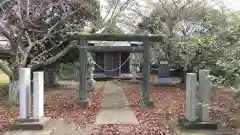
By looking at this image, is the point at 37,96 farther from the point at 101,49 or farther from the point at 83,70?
the point at 101,49

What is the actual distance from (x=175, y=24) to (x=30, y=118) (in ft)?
39.6

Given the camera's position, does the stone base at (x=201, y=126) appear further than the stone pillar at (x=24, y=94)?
No

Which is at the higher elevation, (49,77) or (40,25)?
(40,25)

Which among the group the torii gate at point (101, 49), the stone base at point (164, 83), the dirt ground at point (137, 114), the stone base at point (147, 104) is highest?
the torii gate at point (101, 49)

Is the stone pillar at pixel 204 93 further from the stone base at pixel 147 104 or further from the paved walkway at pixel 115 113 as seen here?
the stone base at pixel 147 104

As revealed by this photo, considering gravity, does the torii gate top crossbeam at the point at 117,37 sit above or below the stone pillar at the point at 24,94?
above

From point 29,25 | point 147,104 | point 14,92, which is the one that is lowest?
point 147,104

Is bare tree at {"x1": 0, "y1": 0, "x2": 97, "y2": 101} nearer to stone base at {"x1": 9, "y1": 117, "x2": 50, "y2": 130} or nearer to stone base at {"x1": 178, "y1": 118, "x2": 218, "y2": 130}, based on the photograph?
stone base at {"x1": 9, "y1": 117, "x2": 50, "y2": 130}

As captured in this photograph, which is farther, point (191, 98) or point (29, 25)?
point (29, 25)

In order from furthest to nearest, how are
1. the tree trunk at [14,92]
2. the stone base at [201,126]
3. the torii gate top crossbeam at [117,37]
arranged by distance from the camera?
the tree trunk at [14,92] → the torii gate top crossbeam at [117,37] → the stone base at [201,126]

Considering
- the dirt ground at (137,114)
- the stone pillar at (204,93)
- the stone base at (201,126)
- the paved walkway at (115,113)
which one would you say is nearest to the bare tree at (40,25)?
the dirt ground at (137,114)

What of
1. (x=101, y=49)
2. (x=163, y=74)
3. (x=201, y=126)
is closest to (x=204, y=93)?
(x=201, y=126)

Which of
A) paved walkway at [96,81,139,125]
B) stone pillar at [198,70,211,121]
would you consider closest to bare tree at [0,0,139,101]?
paved walkway at [96,81,139,125]

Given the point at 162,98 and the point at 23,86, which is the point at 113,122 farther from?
the point at 162,98
